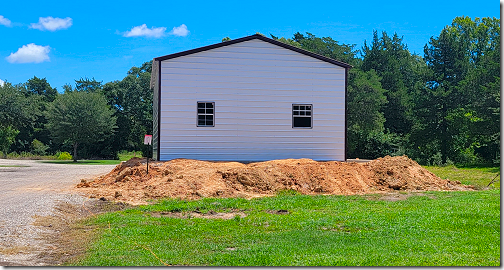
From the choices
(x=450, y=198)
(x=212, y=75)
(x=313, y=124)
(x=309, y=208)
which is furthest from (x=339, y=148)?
(x=309, y=208)

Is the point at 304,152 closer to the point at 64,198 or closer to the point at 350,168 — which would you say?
the point at 350,168

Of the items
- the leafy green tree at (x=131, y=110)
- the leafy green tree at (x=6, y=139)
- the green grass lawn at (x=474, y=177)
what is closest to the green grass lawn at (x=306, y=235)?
the green grass lawn at (x=474, y=177)

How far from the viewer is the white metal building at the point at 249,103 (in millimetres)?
18953

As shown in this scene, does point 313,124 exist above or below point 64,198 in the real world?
above

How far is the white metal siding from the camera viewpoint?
62.2 ft

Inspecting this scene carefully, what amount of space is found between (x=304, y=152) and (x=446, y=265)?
45.5ft

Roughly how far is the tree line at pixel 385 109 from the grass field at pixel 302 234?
83.1 feet

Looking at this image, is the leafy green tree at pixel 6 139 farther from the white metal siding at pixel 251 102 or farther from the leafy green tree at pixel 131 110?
the white metal siding at pixel 251 102

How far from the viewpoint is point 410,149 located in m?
43.2

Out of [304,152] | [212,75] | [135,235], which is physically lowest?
[135,235]

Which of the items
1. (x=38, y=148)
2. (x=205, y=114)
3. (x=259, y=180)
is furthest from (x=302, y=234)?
(x=38, y=148)

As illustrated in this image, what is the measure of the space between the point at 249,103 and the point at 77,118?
1146 inches

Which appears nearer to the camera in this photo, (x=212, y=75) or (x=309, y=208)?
(x=309, y=208)

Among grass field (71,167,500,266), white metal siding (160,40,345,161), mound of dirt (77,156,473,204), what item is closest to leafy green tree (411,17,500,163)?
white metal siding (160,40,345,161)
